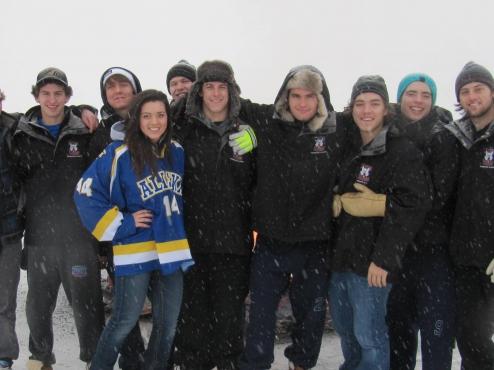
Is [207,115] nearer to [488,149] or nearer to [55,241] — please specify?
[55,241]

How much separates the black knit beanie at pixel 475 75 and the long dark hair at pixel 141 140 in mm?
2077

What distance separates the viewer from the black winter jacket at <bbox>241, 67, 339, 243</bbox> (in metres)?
3.68

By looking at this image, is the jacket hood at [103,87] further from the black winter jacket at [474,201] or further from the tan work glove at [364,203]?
the black winter jacket at [474,201]

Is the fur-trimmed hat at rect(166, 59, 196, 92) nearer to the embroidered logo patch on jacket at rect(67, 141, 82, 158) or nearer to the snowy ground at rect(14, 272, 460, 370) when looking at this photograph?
the embroidered logo patch on jacket at rect(67, 141, 82, 158)

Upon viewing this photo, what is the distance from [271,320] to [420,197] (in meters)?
1.41

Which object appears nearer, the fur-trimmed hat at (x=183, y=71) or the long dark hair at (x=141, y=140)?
the long dark hair at (x=141, y=140)

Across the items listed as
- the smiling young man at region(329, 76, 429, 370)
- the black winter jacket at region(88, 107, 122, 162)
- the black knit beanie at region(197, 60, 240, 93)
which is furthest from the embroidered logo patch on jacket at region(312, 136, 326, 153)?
the black winter jacket at region(88, 107, 122, 162)

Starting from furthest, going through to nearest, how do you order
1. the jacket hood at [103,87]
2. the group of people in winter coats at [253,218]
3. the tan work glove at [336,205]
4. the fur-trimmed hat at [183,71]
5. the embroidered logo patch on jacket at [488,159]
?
the fur-trimmed hat at [183,71] → the jacket hood at [103,87] → the tan work glove at [336,205] → the group of people in winter coats at [253,218] → the embroidered logo patch on jacket at [488,159]

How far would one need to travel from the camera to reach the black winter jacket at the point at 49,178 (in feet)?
12.9

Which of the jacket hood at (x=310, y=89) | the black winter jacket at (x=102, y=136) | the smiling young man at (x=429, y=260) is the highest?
the jacket hood at (x=310, y=89)

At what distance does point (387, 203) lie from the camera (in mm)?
3441

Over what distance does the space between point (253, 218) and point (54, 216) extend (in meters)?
1.55

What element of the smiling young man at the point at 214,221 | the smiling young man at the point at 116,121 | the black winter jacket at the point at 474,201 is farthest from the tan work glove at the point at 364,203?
→ the smiling young man at the point at 116,121

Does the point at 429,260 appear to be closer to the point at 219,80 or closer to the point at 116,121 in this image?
the point at 219,80
